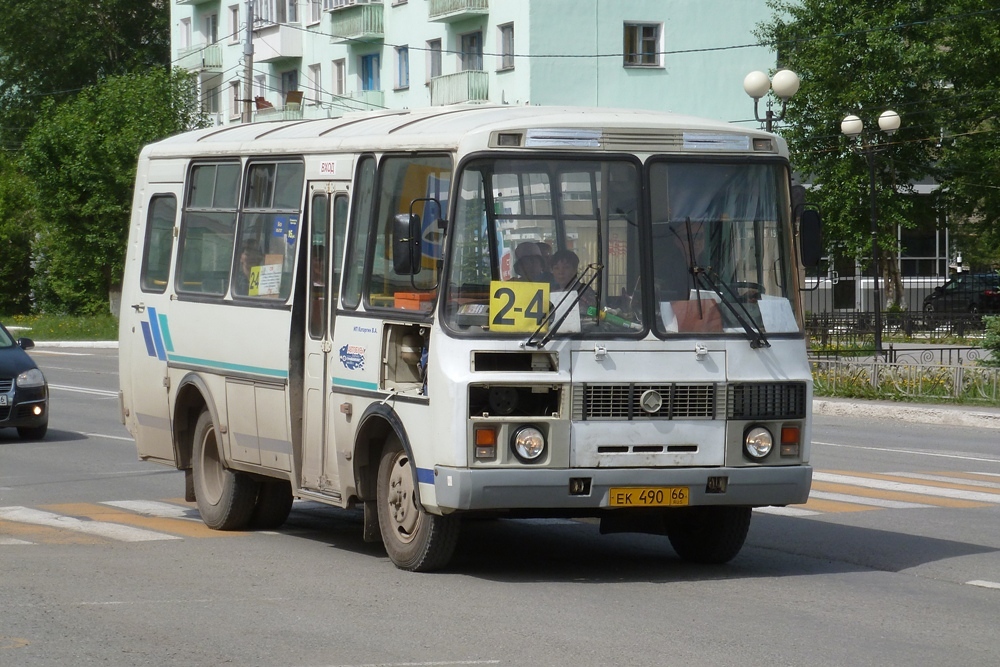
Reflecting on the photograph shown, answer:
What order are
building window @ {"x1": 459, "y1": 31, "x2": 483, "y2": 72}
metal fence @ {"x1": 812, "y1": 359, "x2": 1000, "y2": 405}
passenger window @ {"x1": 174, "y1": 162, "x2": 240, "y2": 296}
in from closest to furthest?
1. passenger window @ {"x1": 174, "y1": 162, "x2": 240, "y2": 296}
2. metal fence @ {"x1": 812, "y1": 359, "x2": 1000, "y2": 405}
3. building window @ {"x1": 459, "y1": 31, "x2": 483, "y2": 72}

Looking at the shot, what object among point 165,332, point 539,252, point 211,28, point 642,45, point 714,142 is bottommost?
point 165,332

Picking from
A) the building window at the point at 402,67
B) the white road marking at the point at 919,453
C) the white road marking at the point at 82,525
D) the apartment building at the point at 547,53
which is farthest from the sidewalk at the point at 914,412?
the building window at the point at 402,67

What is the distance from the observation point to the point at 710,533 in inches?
405

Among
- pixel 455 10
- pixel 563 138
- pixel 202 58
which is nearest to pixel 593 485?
pixel 563 138

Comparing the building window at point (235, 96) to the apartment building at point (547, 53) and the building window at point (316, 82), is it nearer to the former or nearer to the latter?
the building window at point (316, 82)

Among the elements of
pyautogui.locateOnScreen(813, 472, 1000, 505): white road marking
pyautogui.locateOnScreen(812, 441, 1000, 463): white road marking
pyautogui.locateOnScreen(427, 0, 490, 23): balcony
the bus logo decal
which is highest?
pyautogui.locateOnScreen(427, 0, 490, 23): balcony

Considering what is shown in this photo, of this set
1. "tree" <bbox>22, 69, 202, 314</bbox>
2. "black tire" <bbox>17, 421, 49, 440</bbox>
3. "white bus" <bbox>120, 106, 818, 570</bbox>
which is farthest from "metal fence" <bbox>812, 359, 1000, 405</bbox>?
"tree" <bbox>22, 69, 202, 314</bbox>

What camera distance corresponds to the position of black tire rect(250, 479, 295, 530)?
12.1m

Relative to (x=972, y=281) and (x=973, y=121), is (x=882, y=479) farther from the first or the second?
(x=972, y=281)

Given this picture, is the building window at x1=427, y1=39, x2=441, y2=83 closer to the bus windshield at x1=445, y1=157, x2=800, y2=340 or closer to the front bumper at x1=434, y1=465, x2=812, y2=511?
the bus windshield at x1=445, y1=157, x2=800, y2=340

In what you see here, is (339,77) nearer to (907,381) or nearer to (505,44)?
(505,44)

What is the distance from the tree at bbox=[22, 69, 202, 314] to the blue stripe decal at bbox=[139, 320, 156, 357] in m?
41.0

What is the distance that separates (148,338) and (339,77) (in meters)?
48.8

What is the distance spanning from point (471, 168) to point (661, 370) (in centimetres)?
154
